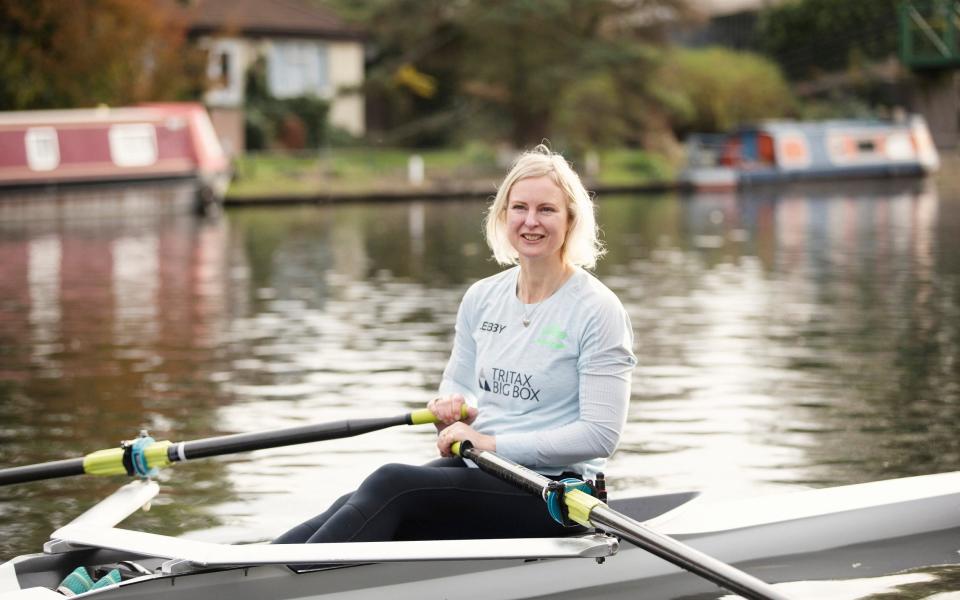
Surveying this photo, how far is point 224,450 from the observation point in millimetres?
6004

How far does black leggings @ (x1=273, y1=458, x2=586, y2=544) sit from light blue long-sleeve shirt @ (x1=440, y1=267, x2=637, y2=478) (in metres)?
0.15

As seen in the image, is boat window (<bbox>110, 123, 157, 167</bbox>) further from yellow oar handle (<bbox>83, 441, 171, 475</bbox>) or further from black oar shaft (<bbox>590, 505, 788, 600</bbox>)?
black oar shaft (<bbox>590, 505, 788, 600</bbox>)

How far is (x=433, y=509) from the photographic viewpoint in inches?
206

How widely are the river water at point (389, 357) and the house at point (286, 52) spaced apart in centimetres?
1939

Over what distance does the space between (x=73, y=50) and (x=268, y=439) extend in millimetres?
30610

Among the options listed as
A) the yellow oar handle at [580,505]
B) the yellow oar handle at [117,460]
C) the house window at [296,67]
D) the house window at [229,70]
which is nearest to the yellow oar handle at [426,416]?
the yellow oar handle at [580,505]

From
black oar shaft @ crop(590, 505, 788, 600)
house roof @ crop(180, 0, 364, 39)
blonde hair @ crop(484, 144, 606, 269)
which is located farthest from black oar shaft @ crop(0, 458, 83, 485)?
house roof @ crop(180, 0, 364, 39)

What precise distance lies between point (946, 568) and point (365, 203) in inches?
1259

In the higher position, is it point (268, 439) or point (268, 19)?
point (268, 19)

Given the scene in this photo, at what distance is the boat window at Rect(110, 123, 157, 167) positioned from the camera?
104 feet

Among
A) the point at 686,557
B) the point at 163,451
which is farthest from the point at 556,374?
the point at 163,451

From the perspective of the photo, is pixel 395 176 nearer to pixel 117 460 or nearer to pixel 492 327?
pixel 117 460

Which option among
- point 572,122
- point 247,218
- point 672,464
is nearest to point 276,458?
point 672,464

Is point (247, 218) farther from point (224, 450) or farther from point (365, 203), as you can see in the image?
point (224, 450)
